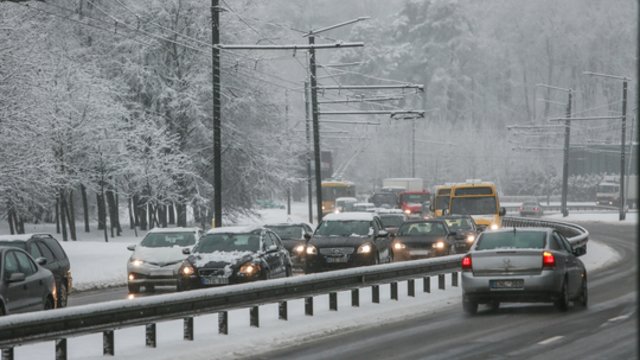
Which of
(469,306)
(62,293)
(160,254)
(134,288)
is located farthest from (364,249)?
(62,293)

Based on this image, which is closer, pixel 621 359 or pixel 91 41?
pixel 621 359

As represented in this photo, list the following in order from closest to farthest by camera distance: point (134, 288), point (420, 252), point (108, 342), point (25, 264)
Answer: point (108, 342) < point (25, 264) < point (134, 288) < point (420, 252)

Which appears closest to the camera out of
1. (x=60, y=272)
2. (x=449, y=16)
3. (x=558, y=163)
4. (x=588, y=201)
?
(x=60, y=272)

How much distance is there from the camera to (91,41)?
62.1m

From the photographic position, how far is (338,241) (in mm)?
31078

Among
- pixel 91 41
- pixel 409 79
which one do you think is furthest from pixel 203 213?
pixel 409 79

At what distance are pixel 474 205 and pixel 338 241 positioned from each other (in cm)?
1909

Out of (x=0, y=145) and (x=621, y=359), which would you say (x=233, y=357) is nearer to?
(x=621, y=359)

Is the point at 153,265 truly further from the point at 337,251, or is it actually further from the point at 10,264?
the point at 10,264

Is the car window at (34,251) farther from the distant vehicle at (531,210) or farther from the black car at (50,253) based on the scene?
the distant vehicle at (531,210)

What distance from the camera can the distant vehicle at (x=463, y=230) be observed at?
122 ft

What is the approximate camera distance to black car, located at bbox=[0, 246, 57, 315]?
17531 mm

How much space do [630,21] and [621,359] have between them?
171130 mm

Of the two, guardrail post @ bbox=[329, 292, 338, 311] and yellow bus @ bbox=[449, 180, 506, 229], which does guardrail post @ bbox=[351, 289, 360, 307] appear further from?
yellow bus @ bbox=[449, 180, 506, 229]
